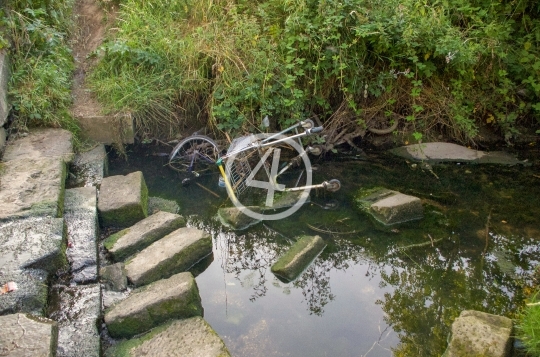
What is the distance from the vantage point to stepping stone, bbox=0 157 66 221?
4.44m

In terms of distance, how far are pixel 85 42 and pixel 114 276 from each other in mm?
4854

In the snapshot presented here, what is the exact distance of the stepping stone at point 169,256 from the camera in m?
4.30

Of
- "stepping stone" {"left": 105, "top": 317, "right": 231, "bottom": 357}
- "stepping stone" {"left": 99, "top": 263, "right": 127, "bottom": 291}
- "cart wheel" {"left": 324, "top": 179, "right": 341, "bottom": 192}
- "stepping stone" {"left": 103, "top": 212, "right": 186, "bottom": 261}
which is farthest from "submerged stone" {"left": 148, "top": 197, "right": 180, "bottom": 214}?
"stepping stone" {"left": 105, "top": 317, "right": 231, "bottom": 357}

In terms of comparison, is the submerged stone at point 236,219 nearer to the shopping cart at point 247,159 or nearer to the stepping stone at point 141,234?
the shopping cart at point 247,159

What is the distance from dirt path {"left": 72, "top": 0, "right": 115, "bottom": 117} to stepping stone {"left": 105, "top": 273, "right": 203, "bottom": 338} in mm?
3319

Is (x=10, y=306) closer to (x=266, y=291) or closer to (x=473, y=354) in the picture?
(x=266, y=291)

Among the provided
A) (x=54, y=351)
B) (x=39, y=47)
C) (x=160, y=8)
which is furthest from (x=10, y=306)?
(x=160, y=8)

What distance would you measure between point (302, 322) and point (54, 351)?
6.55 feet

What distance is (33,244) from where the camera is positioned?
3.99 meters

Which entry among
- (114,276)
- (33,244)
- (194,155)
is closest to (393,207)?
(194,155)

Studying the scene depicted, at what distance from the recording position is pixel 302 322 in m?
4.20

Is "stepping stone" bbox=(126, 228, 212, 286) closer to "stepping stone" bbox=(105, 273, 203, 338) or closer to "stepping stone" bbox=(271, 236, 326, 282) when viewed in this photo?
"stepping stone" bbox=(105, 273, 203, 338)

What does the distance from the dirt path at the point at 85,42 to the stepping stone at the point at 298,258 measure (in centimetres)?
331

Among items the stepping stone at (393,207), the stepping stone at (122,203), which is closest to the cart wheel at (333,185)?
the stepping stone at (393,207)
